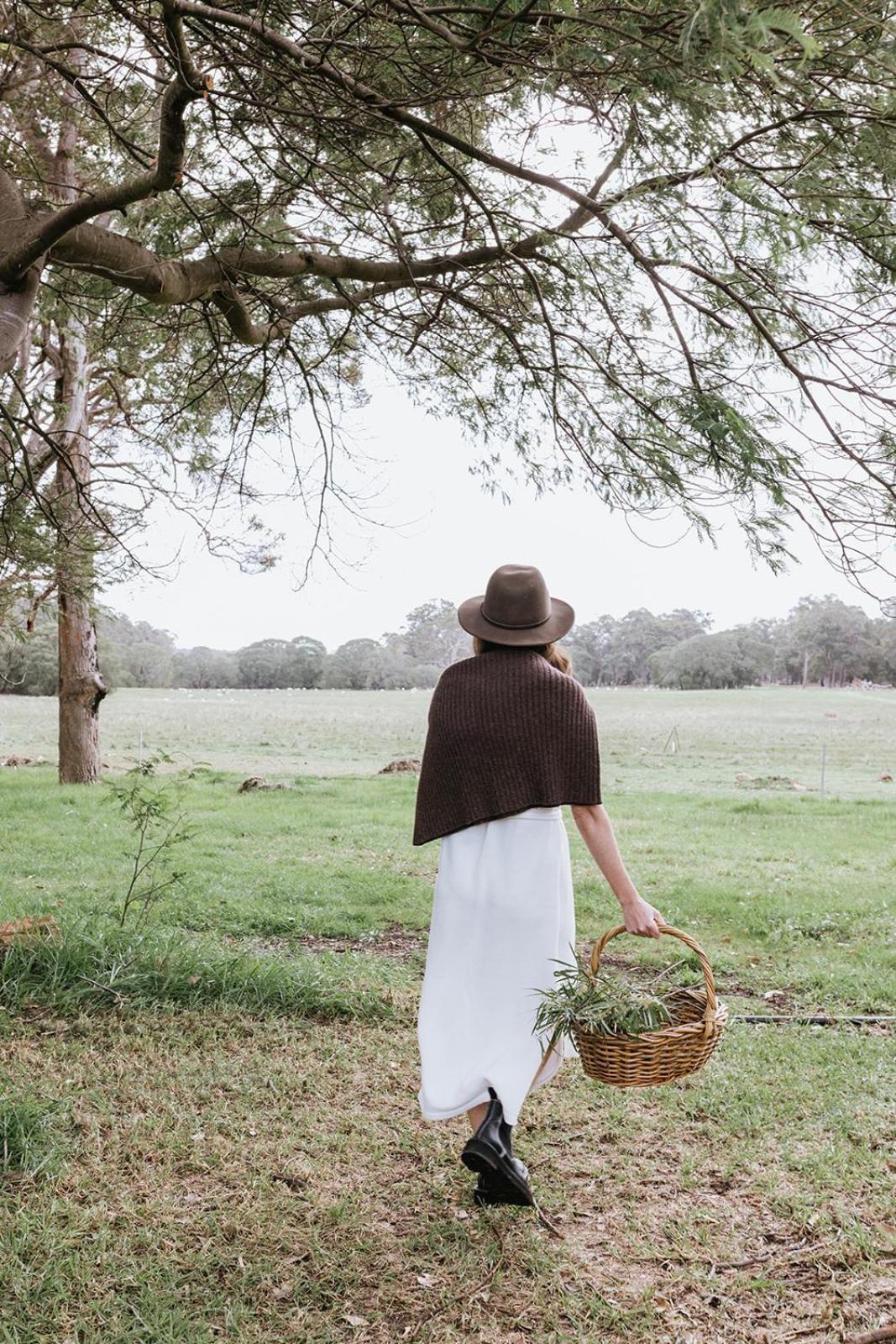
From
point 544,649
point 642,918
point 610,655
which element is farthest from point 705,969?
point 610,655

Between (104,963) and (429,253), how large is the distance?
356 cm

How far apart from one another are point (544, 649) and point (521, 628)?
12 centimetres

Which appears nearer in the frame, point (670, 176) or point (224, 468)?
point (670, 176)

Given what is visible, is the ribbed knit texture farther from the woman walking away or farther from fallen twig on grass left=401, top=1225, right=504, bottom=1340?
fallen twig on grass left=401, top=1225, right=504, bottom=1340

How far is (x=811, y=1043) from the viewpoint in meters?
4.48

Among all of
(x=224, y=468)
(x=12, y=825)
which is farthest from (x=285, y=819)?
(x=224, y=468)

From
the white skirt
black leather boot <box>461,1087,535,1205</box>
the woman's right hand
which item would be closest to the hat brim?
the white skirt

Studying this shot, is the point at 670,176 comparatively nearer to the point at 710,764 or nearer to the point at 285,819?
the point at 285,819

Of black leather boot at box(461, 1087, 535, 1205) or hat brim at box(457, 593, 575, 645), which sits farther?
hat brim at box(457, 593, 575, 645)

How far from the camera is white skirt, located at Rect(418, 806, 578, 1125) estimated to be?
9.55ft

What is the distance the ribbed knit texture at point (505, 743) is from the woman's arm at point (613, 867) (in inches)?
3.1

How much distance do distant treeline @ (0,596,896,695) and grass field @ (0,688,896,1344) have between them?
3292 centimetres

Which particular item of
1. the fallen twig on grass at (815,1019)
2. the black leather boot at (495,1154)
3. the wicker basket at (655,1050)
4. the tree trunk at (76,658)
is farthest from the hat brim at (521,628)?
the tree trunk at (76,658)

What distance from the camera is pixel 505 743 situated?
2947 millimetres
